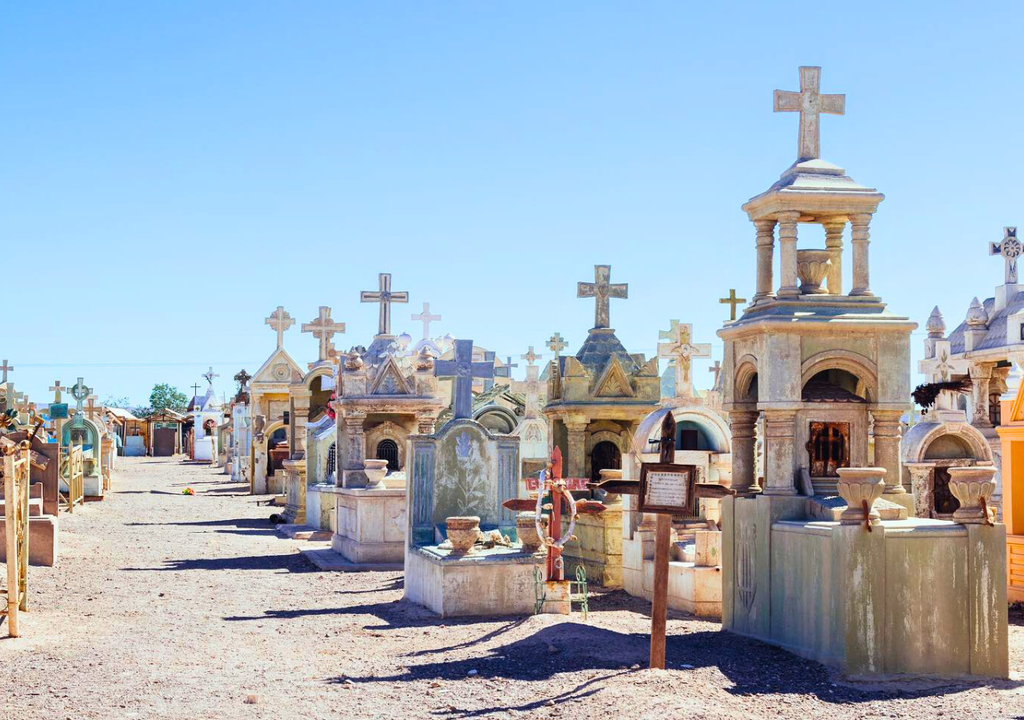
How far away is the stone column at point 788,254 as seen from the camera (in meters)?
11.4

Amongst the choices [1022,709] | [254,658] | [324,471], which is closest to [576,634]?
[254,658]

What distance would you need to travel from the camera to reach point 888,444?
11.4 m

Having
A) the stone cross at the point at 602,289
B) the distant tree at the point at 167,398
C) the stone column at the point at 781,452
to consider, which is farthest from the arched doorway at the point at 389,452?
the distant tree at the point at 167,398

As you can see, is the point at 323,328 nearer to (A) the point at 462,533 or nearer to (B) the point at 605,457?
(B) the point at 605,457

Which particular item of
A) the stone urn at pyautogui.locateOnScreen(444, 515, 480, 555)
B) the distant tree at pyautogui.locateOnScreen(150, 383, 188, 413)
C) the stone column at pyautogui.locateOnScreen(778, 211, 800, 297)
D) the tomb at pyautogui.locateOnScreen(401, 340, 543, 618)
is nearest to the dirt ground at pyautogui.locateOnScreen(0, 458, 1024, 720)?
the tomb at pyautogui.locateOnScreen(401, 340, 543, 618)

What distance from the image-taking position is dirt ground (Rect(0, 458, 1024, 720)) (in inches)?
334

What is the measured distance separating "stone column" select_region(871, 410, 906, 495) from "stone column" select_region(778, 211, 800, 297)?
1399 millimetres

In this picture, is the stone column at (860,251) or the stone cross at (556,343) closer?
the stone column at (860,251)

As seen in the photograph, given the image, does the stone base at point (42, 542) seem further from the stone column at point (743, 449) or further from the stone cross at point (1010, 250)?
the stone cross at point (1010, 250)

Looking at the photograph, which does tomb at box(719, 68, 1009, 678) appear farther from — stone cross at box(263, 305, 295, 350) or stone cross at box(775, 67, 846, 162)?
stone cross at box(263, 305, 295, 350)

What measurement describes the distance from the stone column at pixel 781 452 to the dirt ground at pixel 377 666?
4.91 ft

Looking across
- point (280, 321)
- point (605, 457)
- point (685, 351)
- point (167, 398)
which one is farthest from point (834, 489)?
point (167, 398)

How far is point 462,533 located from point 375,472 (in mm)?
5870

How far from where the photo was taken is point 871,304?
37.4 feet
